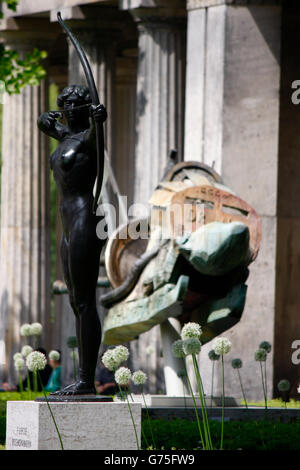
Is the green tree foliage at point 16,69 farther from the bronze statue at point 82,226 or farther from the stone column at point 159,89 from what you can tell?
the bronze statue at point 82,226

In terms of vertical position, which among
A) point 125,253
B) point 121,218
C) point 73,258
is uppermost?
point 121,218

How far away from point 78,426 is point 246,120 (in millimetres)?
11748

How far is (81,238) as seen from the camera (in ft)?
46.7

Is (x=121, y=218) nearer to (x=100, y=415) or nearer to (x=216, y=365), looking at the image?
(x=216, y=365)

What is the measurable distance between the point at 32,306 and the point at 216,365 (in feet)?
31.2

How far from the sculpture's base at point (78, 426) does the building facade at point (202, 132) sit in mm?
10263

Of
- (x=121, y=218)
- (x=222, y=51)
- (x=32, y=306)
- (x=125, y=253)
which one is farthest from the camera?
(x=32, y=306)

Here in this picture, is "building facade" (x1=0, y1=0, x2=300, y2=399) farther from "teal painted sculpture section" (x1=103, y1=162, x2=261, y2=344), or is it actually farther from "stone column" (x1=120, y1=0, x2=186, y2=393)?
"teal painted sculpture section" (x1=103, y1=162, x2=261, y2=344)

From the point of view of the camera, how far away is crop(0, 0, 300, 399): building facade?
24625mm

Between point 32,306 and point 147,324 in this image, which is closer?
point 147,324

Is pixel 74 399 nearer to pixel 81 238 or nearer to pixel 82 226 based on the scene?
pixel 81 238

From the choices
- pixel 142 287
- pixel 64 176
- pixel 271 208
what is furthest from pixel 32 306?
pixel 64 176

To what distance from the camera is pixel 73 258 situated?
14.3m

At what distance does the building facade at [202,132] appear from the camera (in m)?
24.6
